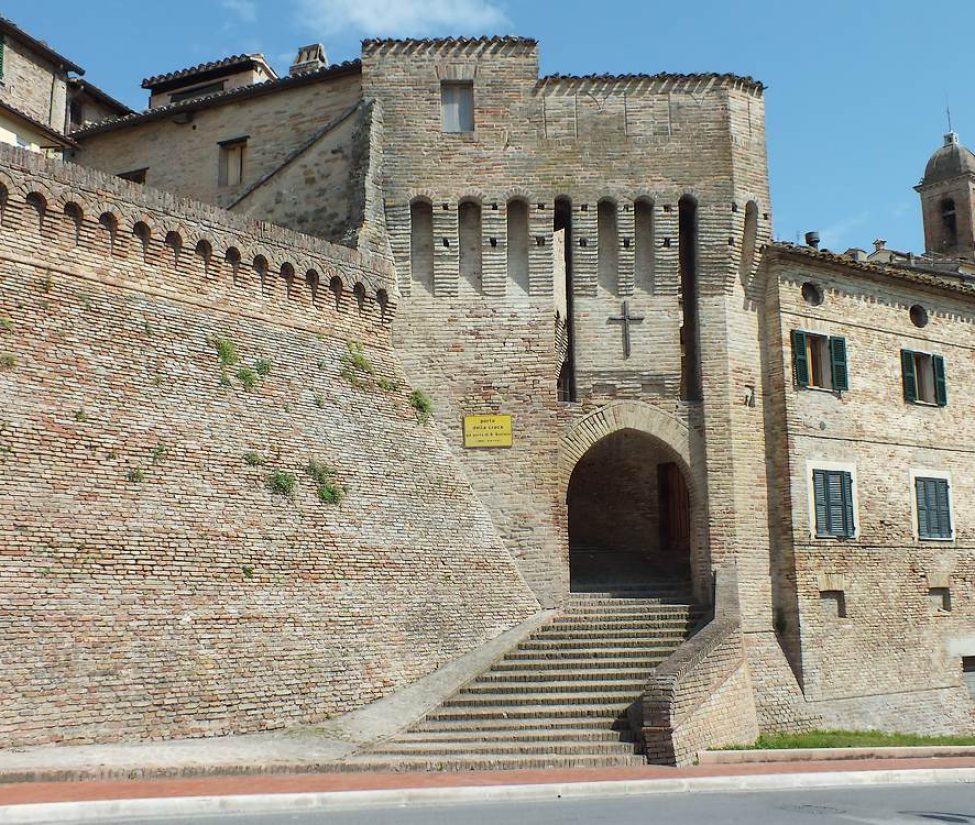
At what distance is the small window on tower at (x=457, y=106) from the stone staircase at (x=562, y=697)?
362 inches

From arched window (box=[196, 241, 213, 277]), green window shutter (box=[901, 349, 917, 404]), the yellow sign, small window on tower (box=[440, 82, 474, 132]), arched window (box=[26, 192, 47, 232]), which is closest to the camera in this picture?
arched window (box=[26, 192, 47, 232])

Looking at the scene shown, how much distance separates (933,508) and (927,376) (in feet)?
9.57

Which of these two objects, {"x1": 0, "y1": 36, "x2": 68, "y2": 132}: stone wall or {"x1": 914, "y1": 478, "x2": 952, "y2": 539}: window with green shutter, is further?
{"x1": 0, "y1": 36, "x2": 68, "y2": 132}: stone wall

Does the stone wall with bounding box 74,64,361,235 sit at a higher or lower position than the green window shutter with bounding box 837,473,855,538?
higher

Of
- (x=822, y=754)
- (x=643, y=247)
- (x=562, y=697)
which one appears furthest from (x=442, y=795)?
(x=643, y=247)

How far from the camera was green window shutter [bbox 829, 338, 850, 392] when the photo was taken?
23.1 metres

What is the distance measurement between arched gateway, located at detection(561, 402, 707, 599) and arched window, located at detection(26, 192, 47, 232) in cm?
992

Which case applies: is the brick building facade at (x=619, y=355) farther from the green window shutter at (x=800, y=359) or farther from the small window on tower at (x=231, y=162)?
the small window on tower at (x=231, y=162)

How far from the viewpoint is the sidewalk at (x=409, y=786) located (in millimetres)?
10812

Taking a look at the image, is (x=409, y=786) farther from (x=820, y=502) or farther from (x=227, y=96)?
(x=227, y=96)

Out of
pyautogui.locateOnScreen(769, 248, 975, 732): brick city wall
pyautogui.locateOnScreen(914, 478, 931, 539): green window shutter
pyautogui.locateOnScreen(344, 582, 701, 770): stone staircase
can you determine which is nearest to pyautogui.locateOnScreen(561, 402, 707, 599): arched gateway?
pyautogui.locateOnScreen(344, 582, 701, 770): stone staircase

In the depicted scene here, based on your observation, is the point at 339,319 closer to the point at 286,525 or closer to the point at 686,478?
the point at 286,525

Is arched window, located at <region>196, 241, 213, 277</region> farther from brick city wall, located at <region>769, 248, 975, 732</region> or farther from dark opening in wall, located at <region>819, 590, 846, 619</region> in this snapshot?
dark opening in wall, located at <region>819, 590, 846, 619</region>

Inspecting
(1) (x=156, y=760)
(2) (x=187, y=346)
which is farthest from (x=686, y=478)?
(1) (x=156, y=760)
